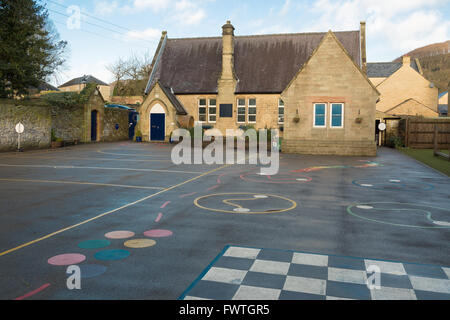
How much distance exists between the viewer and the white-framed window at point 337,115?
26.5 meters

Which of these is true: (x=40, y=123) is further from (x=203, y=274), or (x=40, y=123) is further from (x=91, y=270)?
(x=203, y=274)

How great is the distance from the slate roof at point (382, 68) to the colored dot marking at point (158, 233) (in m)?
63.8

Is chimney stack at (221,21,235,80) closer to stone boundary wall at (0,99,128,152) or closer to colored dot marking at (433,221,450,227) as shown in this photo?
stone boundary wall at (0,99,128,152)

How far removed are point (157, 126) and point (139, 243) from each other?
32.5 metres

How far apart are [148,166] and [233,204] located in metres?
8.97

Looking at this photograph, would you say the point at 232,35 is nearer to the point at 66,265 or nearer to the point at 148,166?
the point at 148,166

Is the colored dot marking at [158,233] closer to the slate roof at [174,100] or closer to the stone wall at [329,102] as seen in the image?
the stone wall at [329,102]

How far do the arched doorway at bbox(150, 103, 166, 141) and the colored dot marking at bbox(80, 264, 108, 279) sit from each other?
33.1m

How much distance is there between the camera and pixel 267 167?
18.2 meters

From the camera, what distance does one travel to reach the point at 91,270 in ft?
17.3

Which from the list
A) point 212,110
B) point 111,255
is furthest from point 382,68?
point 111,255
